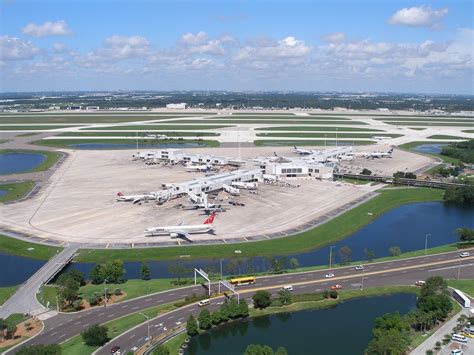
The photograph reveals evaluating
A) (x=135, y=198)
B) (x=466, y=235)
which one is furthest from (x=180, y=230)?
(x=466, y=235)

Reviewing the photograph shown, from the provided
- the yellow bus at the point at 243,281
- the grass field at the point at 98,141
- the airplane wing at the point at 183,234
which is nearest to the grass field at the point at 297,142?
the grass field at the point at 98,141

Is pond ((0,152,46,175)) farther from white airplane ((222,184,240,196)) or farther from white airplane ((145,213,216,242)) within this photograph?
white airplane ((145,213,216,242))

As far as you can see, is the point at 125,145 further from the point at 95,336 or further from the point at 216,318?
the point at 95,336

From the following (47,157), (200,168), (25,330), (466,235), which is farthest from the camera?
(47,157)

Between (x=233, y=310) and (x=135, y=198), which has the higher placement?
(x=135, y=198)

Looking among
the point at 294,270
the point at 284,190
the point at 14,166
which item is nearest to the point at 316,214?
the point at 284,190

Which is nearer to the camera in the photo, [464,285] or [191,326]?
[191,326]

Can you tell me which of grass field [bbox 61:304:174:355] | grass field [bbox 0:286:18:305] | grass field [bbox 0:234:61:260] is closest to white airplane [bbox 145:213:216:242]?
grass field [bbox 0:234:61:260]
